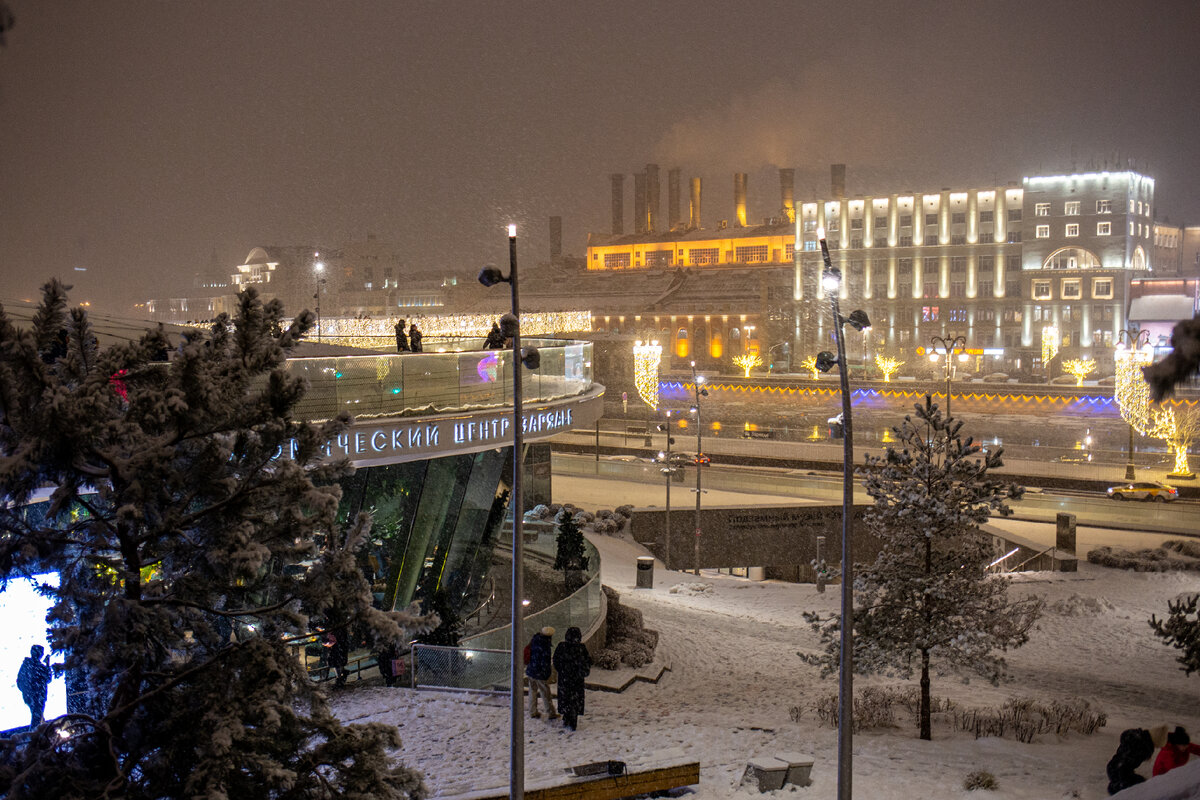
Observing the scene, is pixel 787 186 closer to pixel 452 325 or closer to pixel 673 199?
pixel 673 199

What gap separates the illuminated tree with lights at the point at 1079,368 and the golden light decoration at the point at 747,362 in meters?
23.1

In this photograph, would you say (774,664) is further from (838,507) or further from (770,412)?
(770,412)

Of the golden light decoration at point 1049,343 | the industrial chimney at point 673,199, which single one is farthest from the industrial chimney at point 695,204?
the golden light decoration at point 1049,343

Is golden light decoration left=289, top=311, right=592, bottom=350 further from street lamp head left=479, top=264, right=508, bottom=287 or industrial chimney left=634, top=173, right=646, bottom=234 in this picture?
Result: industrial chimney left=634, top=173, right=646, bottom=234

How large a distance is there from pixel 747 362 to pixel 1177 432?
3604cm

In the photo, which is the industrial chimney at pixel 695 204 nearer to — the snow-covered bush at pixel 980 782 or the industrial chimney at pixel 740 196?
the industrial chimney at pixel 740 196

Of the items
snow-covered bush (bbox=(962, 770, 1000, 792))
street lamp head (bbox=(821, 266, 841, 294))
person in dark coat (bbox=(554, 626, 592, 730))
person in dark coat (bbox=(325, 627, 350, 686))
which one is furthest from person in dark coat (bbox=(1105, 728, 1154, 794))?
person in dark coat (bbox=(325, 627, 350, 686))

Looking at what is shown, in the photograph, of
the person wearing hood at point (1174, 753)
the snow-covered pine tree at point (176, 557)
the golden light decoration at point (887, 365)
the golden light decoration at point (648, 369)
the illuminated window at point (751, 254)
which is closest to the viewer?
the snow-covered pine tree at point (176, 557)

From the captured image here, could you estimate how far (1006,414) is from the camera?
6275cm

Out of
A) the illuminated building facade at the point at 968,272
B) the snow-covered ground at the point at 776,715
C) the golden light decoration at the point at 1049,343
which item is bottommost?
the snow-covered ground at the point at 776,715

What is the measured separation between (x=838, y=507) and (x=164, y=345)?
27.6 metres

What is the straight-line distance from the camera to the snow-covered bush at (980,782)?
10.1 m

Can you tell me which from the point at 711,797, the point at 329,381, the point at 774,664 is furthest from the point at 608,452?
the point at 711,797

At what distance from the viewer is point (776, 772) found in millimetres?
9891
